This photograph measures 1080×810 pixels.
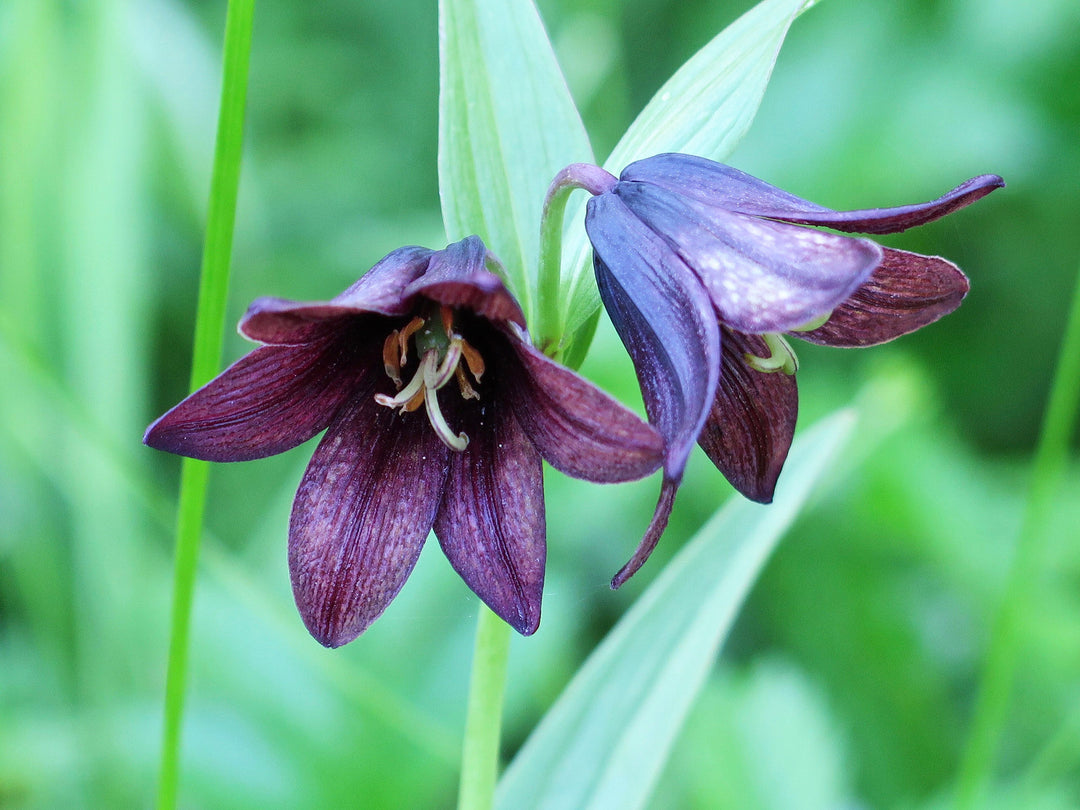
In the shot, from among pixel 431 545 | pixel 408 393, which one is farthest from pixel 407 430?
pixel 431 545

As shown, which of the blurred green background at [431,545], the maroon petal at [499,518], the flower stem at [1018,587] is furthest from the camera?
the blurred green background at [431,545]

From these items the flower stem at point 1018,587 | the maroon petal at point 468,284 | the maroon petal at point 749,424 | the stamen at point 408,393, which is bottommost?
the flower stem at point 1018,587

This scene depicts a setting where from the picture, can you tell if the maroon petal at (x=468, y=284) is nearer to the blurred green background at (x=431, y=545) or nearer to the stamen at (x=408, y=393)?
the stamen at (x=408, y=393)

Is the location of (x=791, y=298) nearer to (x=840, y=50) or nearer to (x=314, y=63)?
(x=840, y=50)

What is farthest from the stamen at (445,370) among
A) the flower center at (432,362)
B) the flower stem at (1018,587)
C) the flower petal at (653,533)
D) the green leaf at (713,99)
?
the flower stem at (1018,587)

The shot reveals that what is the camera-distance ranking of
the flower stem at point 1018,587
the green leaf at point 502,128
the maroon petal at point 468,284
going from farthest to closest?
1. the flower stem at point 1018,587
2. the green leaf at point 502,128
3. the maroon petal at point 468,284

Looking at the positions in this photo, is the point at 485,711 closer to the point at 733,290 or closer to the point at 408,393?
the point at 408,393

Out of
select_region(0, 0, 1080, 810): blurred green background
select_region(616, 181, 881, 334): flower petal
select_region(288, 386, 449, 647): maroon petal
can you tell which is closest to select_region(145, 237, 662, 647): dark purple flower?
select_region(288, 386, 449, 647): maroon petal

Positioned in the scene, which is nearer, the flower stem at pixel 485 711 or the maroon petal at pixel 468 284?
the maroon petal at pixel 468 284

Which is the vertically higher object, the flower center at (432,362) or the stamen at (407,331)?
the stamen at (407,331)

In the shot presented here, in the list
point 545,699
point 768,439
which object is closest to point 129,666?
point 545,699
